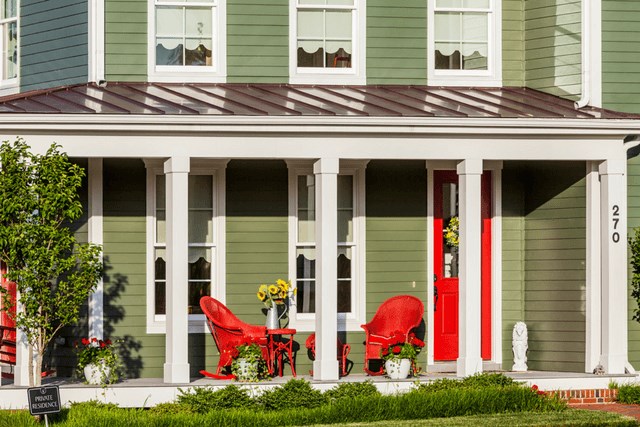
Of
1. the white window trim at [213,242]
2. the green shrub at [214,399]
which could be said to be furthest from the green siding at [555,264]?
the green shrub at [214,399]

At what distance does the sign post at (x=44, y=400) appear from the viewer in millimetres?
14031

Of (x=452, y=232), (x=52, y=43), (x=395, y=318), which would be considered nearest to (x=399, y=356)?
(x=395, y=318)

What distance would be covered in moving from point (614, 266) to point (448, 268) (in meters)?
2.55

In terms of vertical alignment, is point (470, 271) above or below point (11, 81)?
below

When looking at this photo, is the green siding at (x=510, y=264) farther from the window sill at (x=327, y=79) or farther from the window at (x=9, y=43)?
the window at (x=9, y=43)

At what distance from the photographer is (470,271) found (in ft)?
55.4

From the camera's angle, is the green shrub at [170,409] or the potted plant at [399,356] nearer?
the green shrub at [170,409]

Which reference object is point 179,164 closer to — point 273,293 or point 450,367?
point 273,293

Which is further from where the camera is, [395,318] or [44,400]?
[395,318]

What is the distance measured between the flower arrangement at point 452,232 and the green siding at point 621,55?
2.59 meters

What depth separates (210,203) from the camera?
59.4ft

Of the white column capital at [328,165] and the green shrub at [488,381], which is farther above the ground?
the white column capital at [328,165]

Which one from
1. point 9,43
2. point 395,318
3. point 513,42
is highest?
point 9,43

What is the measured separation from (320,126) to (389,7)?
114 inches
